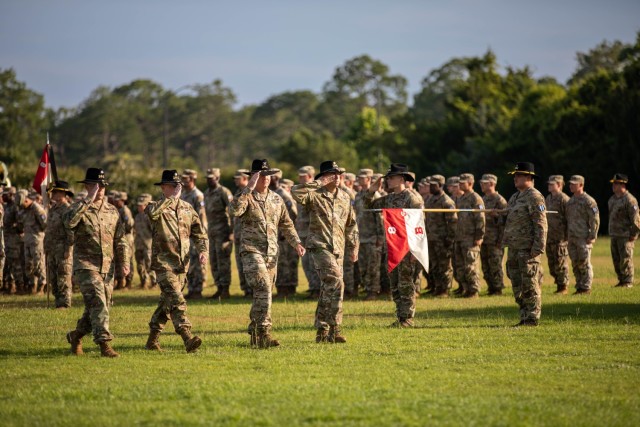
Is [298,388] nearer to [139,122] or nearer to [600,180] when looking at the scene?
[600,180]

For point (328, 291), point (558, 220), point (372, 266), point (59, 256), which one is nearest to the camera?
point (328, 291)

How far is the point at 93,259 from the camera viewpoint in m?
13.5

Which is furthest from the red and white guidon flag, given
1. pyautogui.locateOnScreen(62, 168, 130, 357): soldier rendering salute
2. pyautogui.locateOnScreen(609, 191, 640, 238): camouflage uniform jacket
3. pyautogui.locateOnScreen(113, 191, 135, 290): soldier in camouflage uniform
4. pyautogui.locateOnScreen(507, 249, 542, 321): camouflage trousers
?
pyautogui.locateOnScreen(113, 191, 135, 290): soldier in camouflage uniform

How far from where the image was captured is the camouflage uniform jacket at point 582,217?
861 inches

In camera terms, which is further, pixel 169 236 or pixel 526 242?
pixel 526 242

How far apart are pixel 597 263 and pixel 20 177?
2898cm

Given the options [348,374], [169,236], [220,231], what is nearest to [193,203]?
[220,231]

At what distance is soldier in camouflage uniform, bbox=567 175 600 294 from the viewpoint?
→ 21609mm

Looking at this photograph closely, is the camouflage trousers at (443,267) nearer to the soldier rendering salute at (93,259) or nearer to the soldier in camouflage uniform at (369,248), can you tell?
the soldier in camouflage uniform at (369,248)

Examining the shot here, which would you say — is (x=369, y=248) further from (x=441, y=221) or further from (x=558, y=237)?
(x=558, y=237)

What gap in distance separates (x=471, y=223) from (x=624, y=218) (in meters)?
3.65

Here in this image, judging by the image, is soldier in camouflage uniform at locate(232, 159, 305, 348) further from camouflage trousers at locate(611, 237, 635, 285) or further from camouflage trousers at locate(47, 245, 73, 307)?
camouflage trousers at locate(611, 237, 635, 285)

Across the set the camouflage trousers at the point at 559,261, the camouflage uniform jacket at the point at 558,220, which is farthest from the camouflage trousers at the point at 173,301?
the camouflage uniform jacket at the point at 558,220

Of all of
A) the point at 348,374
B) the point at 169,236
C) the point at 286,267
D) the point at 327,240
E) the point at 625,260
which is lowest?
the point at 348,374
